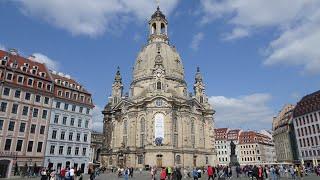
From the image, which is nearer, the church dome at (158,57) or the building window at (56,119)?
the building window at (56,119)

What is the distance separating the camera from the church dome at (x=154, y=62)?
8981 centimetres

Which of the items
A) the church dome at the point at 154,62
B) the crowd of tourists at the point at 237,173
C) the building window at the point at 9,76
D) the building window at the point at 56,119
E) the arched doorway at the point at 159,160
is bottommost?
the crowd of tourists at the point at 237,173

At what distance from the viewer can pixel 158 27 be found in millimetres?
99375

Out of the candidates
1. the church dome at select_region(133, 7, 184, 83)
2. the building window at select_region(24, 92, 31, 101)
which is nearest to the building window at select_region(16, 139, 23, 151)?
the building window at select_region(24, 92, 31, 101)

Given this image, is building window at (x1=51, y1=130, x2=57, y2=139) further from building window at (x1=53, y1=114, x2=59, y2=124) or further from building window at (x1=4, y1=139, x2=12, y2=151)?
building window at (x1=4, y1=139, x2=12, y2=151)

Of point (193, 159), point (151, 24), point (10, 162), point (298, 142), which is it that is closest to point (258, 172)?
point (10, 162)

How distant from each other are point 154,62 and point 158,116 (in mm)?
19376

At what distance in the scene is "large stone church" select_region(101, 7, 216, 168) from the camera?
7456 cm

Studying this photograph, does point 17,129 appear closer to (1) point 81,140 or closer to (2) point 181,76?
(1) point 81,140

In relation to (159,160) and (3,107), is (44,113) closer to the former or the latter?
(3,107)

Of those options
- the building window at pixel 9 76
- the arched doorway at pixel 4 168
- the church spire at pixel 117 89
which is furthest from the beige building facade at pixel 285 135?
the building window at pixel 9 76

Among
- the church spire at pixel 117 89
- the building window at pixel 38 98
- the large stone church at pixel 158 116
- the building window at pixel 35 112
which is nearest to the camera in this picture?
the building window at pixel 35 112

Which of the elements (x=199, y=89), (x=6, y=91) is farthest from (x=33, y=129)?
(x=199, y=89)

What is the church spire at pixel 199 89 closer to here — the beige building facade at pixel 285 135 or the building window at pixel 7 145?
the beige building facade at pixel 285 135
